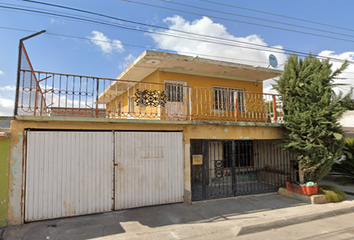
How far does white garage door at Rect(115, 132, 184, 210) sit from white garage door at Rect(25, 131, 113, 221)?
0.98 ft

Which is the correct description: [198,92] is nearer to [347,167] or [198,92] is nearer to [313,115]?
[313,115]

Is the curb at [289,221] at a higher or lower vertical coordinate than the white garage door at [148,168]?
lower

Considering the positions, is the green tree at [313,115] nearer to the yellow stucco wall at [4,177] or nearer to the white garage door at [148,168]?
the white garage door at [148,168]

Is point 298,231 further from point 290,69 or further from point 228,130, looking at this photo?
point 290,69

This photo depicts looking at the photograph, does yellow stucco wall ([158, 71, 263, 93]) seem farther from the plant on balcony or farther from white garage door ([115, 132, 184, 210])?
the plant on balcony

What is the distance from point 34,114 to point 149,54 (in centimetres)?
423

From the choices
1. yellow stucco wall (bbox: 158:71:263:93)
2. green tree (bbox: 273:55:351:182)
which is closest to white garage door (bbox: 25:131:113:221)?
yellow stucco wall (bbox: 158:71:263:93)

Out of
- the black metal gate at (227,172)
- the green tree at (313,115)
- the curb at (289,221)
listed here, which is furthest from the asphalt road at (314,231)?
the black metal gate at (227,172)

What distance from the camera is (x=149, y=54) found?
25.4ft

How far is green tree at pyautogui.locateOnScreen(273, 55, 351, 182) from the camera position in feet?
22.4

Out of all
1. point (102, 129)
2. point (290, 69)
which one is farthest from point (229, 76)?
point (102, 129)

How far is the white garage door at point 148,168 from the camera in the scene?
19.4 feet

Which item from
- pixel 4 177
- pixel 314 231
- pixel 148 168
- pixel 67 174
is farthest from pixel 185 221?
pixel 4 177

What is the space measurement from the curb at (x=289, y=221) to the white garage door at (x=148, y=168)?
2272 millimetres
